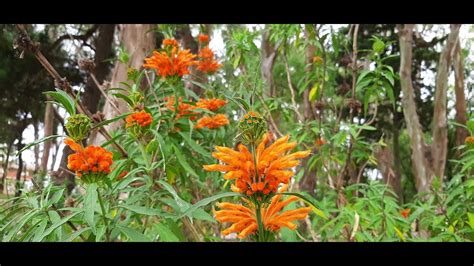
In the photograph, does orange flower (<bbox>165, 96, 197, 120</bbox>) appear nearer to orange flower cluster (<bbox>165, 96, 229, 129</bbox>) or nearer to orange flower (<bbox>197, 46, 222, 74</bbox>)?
orange flower cluster (<bbox>165, 96, 229, 129</bbox>)

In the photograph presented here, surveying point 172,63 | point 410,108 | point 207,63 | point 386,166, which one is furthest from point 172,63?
point 386,166

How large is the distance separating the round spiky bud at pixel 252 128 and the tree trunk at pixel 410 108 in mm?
3241

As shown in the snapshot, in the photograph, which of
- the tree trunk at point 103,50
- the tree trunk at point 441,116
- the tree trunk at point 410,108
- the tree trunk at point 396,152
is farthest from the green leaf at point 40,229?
the tree trunk at point 396,152

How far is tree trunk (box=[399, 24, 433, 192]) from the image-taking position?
3434 mm

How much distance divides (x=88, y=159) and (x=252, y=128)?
0.25 meters

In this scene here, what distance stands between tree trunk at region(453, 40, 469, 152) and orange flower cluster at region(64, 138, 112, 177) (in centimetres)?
373

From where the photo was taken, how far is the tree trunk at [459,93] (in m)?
3.71

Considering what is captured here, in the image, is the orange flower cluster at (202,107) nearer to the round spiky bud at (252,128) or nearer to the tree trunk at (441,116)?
the round spiky bud at (252,128)

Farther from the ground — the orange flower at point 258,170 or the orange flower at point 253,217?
the orange flower at point 258,170

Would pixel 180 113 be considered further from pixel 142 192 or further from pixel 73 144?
pixel 73 144

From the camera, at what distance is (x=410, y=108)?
140 inches

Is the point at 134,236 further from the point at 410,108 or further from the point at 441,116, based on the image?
the point at 441,116
